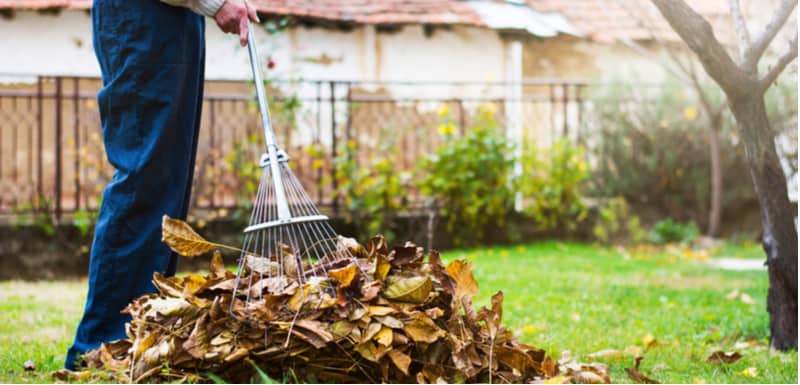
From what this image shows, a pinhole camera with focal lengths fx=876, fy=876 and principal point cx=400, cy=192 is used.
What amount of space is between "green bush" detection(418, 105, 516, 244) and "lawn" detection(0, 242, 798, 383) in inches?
29.1

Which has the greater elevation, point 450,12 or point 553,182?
point 450,12

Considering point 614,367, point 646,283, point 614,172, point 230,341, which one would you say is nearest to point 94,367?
point 230,341

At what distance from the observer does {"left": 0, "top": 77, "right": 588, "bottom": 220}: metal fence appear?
6680mm

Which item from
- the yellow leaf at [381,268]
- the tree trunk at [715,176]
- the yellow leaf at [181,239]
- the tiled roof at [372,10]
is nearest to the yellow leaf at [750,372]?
the yellow leaf at [381,268]

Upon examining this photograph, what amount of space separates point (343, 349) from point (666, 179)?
626cm

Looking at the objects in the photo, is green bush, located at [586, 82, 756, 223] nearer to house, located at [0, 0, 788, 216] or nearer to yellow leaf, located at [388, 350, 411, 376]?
house, located at [0, 0, 788, 216]

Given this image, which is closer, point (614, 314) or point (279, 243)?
point (279, 243)

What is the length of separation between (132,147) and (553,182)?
537cm

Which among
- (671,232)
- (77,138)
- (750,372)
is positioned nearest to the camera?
(750,372)

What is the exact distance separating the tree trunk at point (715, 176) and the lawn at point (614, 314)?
3.99 ft

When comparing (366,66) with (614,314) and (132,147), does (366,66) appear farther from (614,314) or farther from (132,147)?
(132,147)

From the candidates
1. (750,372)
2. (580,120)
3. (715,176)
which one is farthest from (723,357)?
(580,120)

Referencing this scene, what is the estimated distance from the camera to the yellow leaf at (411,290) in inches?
83.5

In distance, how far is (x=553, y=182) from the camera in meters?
7.34
